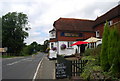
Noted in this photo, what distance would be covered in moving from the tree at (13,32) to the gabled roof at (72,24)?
26.1 m

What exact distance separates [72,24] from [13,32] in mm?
29840

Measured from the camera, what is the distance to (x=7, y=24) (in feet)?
189

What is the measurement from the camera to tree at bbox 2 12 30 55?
5691 cm

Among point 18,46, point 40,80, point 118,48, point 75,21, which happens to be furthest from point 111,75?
point 18,46

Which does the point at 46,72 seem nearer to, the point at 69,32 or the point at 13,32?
the point at 69,32

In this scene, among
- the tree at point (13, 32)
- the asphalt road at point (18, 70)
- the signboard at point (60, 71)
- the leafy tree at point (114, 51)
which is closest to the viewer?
the leafy tree at point (114, 51)

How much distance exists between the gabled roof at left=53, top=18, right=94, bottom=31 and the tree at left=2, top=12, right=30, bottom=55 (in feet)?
85.6

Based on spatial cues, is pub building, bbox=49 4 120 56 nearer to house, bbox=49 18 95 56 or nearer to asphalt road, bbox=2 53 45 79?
house, bbox=49 18 95 56

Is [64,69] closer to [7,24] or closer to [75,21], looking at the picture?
[75,21]

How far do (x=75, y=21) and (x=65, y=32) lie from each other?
5.63 meters

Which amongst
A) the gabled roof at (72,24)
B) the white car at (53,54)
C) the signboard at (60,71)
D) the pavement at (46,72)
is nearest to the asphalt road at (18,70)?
the pavement at (46,72)

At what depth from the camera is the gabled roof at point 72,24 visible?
117 feet

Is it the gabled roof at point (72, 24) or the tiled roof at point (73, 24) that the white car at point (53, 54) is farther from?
the gabled roof at point (72, 24)

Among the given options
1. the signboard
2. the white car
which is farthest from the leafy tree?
the white car
